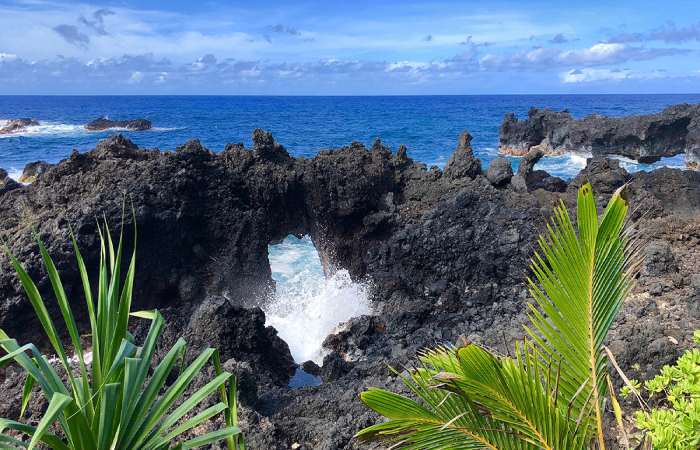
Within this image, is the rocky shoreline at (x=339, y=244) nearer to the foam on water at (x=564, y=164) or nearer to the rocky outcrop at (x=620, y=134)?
the foam on water at (x=564, y=164)

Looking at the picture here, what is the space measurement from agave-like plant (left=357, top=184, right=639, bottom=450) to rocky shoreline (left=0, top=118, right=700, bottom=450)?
3366mm

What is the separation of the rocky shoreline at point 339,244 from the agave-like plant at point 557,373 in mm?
3366

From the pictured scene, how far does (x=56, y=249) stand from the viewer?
33.7 feet

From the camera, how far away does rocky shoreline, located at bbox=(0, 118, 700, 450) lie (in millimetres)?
8008

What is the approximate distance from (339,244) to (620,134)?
87.7ft

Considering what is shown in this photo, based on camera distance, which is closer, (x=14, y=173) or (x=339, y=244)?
(x=339, y=244)

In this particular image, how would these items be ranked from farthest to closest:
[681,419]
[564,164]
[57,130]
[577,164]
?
[57,130] → [564,164] → [577,164] → [681,419]

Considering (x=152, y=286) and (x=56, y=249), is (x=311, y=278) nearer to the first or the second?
(x=152, y=286)

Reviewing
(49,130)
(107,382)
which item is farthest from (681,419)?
(49,130)

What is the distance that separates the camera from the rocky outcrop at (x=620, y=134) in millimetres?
32406

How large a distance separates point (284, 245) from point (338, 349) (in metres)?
9.86

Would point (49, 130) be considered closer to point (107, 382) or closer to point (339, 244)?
point (339, 244)

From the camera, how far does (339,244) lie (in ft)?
46.3

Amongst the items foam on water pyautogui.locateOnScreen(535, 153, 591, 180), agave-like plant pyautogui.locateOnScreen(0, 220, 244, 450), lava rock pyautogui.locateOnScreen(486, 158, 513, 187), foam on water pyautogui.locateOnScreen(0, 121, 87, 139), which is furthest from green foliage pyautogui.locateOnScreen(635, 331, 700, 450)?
foam on water pyautogui.locateOnScreen(0, 121, 87, 139)
